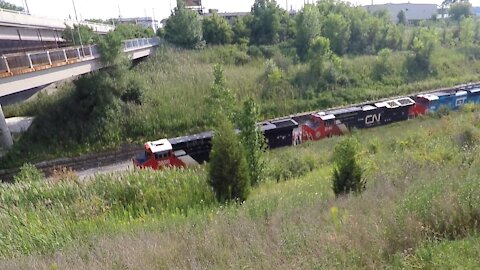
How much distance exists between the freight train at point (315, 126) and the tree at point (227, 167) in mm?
6070

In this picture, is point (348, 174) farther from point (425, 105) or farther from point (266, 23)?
point (266, 23)

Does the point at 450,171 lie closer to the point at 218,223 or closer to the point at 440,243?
the point at 440,243

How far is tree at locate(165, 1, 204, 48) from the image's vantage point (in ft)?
116

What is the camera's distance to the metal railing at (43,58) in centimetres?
1295

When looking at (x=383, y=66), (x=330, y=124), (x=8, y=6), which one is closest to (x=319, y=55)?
(x=383, y=66)

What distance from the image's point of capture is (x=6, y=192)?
7.99 m

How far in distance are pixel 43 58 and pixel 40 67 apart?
28.6 inches

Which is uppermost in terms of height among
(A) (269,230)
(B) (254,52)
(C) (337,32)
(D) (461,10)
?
(D) (461,10)

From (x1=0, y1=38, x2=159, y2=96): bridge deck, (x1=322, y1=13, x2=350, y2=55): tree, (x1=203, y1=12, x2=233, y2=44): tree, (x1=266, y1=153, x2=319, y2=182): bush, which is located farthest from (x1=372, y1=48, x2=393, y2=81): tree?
Answer: (x1=0, y1=38, x2=159, y2=96): bridge deck

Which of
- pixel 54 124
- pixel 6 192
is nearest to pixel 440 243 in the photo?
pixel 6 192

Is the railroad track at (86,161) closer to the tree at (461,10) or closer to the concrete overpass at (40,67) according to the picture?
the concrete overpass at (40,67)

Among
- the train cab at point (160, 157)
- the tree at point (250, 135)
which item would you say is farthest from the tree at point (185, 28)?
the tree at point (250, 135)

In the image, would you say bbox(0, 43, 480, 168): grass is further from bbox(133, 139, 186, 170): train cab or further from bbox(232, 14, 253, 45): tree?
bbox(133, 139, 186, 170): train cab

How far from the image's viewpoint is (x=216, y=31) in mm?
37594
